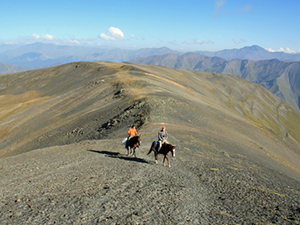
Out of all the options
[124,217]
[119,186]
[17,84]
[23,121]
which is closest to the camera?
[124,217]

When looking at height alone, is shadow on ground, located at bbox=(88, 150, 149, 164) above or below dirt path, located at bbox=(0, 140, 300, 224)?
below

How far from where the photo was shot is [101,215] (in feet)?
29.6

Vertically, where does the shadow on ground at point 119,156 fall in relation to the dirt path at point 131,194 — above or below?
below

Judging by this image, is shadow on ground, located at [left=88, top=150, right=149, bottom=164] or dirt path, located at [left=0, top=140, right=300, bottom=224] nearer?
dirt path, located at [left=0, top=140, right=300, bottom=224]

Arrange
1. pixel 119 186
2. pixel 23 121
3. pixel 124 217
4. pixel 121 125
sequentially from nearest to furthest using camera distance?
pixel 124 217
pixel 119 186
pixel 121 125
pixel 23 121

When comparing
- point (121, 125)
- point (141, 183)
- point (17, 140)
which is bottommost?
point (17, 140)

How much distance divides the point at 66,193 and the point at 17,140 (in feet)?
127

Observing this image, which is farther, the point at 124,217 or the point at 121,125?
the point at 121,125

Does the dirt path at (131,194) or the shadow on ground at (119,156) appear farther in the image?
the shadow on ground at (119,156)

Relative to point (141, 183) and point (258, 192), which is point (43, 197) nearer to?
point (141, 183)

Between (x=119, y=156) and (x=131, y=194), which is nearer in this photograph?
(x=131, y=194)

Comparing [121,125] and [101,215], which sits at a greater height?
[101,215]

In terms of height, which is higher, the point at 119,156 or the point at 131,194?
the point at 131,194

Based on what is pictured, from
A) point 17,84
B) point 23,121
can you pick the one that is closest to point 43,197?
point 23,121
